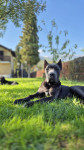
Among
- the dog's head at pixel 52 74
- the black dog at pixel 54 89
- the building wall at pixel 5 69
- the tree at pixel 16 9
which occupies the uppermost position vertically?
the tree at pixel 16 9

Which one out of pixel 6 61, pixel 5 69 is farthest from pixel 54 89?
pixel 5 69

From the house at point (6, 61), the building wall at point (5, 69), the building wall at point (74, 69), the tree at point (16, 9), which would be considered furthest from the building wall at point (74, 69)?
the building wall at point (5, 69)

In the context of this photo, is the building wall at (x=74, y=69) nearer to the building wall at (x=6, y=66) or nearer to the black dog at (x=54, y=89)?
the black dog at (x=54, y=89)

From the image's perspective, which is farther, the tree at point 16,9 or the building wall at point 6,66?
the building wall at point 6,66

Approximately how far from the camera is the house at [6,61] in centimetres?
3161

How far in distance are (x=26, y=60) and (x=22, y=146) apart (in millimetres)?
33893

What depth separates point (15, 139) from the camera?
4.17ft

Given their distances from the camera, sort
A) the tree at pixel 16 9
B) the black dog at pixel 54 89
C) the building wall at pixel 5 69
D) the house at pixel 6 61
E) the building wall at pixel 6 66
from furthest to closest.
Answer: the building wall at pixel 5 69
the building wall at pixel 6 66
the house at pixel 6 61
the tree at pixel 16 9
the black dog at pixel 54 89

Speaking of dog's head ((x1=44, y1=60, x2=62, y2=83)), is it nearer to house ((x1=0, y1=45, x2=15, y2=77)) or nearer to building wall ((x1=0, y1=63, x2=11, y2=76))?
house ((x1=0, y1=45, x2=15, y2=77))

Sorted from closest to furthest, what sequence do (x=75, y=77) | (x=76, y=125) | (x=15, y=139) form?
(x=15, y=139), (x=76, y=125), (x=75, y=77)

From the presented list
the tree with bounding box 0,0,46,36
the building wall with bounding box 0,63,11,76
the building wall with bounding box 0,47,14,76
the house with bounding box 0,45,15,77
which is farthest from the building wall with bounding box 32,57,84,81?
the building wall with bounding box 0,63,11,76

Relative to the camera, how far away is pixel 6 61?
31469mm

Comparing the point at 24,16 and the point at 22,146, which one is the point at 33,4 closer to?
the point at 24,16

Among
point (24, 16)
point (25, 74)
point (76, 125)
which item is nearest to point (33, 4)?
point (24, 16)
